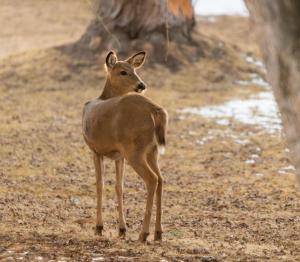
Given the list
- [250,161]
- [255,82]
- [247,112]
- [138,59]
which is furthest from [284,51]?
[255,82]

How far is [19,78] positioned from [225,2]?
13729mm

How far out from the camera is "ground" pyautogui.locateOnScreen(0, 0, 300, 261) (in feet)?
26.8

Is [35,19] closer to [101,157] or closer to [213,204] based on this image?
[213,204]

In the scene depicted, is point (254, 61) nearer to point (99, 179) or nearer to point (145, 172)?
point (99, 179)

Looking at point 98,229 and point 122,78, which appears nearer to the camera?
point 98,229

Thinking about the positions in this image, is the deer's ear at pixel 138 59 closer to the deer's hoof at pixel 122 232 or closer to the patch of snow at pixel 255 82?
the deer's hoof at pixel 122 232

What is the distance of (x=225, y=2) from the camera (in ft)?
29.0

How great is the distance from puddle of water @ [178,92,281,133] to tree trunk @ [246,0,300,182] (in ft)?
40.4

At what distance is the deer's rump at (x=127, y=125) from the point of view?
8.16 metres

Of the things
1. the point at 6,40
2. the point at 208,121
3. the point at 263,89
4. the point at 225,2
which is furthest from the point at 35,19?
the point at 225,2

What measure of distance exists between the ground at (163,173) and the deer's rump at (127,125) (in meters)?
0.97

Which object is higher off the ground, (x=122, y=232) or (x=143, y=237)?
(x=143, y=237)

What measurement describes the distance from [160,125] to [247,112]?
11691mm

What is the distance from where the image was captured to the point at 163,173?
542 inches
